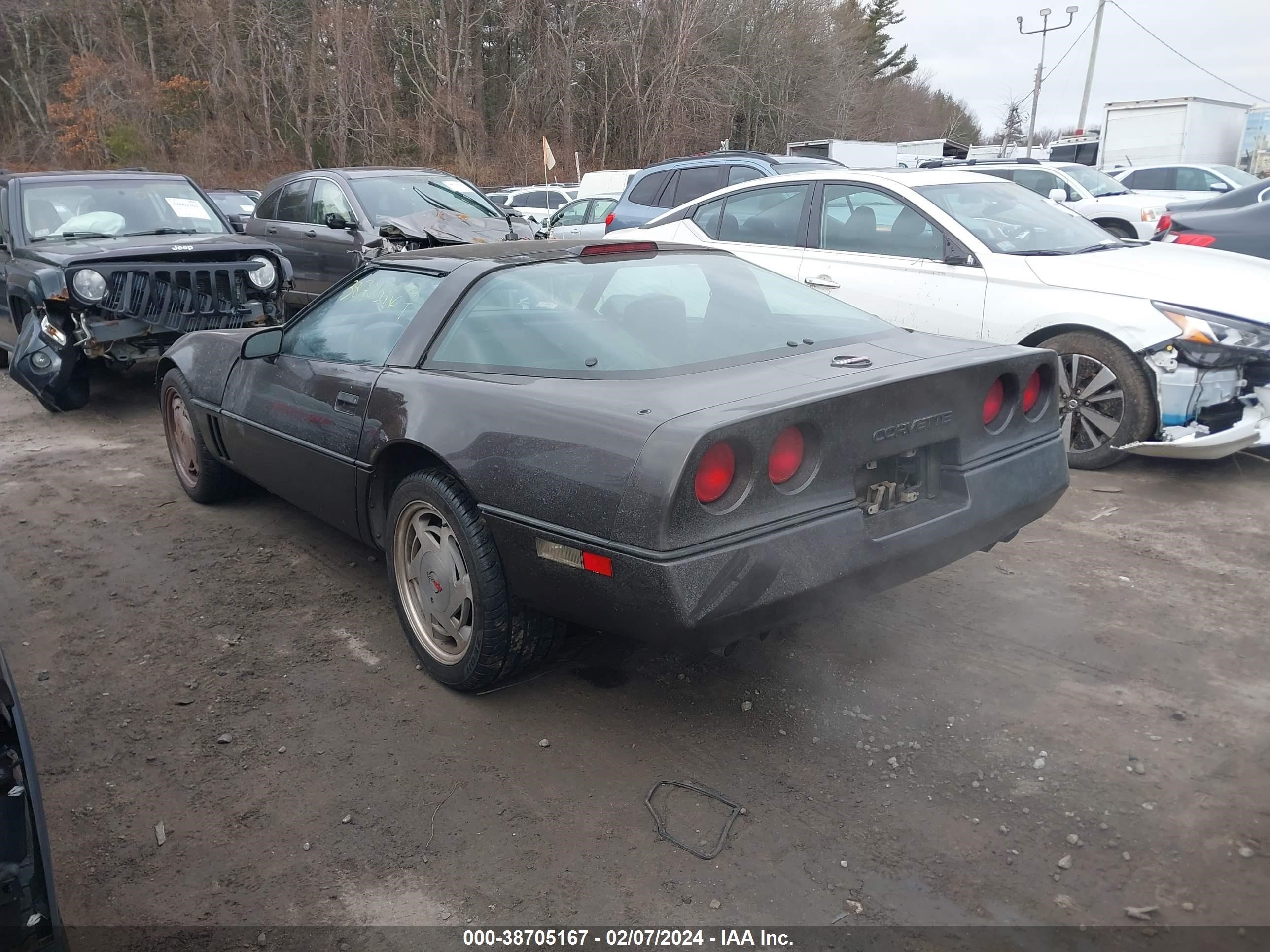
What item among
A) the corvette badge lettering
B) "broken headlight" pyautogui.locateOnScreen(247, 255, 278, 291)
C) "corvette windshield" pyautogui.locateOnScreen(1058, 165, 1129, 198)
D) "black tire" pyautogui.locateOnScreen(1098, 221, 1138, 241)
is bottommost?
the corvette badge lettering

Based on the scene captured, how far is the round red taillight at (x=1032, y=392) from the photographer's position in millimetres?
3395

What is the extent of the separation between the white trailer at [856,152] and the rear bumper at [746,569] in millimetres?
17228

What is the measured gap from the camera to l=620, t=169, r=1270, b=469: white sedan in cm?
511

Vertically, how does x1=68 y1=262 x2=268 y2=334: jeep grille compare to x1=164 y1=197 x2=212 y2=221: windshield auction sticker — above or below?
below

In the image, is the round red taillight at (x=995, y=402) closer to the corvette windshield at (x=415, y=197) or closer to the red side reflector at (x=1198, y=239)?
the corvette windshield at (x=415, y=197)

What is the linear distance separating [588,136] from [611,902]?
3683 cm

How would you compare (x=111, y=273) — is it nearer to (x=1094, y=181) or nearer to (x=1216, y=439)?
(x=1216, y=439)

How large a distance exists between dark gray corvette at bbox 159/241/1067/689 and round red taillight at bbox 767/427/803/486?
0.04ft

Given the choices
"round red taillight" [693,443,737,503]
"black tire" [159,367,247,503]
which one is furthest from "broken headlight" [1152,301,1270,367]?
"black tire" [159,367,247,503]

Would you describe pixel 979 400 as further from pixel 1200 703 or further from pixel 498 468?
pixel 498 468

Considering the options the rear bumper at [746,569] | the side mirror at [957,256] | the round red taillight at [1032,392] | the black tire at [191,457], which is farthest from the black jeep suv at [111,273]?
the round red taillight at [1032,392]

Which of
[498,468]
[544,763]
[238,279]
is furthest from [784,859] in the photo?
[238,279]

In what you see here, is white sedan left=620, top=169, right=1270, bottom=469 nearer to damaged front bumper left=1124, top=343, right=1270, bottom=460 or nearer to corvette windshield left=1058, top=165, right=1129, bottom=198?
damaged front bumper left=1124, top=343, right=1270, bottom=460

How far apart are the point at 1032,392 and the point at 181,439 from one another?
4.42 m
